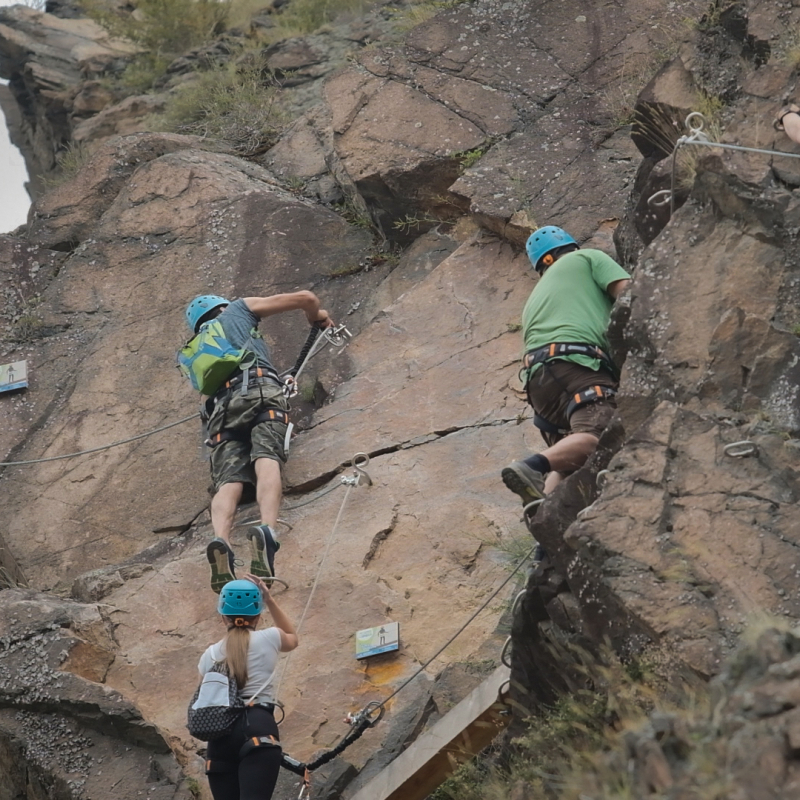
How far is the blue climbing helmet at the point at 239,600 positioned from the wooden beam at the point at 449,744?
1.12m

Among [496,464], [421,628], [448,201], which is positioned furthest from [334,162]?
[421,628]

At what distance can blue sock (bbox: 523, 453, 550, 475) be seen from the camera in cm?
695

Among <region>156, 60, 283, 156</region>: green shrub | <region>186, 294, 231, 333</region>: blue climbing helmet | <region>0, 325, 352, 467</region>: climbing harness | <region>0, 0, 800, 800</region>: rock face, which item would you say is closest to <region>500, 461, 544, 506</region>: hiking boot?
<region>0, 0, 800, 800</region>: rock face

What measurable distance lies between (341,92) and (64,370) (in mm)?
3437

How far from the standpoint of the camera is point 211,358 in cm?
939

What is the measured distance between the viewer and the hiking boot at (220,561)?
829 cm

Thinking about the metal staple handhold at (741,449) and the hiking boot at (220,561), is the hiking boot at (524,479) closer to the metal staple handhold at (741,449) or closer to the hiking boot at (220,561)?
the metal staple handhold at (741,449)

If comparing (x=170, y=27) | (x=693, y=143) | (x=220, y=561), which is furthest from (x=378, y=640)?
(x=170, y=27)

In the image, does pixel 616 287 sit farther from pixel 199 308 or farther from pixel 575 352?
pixel 199 308

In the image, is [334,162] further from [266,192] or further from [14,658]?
[14,658]

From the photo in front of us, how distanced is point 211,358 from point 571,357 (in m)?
2.95

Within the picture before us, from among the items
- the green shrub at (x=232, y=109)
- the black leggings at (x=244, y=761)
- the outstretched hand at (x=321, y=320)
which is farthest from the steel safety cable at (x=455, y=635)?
the green shrub at (x=232, y=109)

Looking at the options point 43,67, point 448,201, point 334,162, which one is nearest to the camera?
point 448,201

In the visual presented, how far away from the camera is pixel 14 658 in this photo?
28.5 ft
